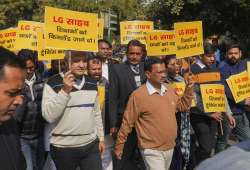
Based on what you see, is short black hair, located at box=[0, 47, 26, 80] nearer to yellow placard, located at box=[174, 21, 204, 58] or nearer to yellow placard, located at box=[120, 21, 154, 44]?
yellow placard, located at box=[174, 21, 204, 58]

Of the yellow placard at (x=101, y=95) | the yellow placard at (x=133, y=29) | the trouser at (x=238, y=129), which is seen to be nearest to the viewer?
the yellow placard at (x=101, y=95)

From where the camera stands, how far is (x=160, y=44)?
8141 mm

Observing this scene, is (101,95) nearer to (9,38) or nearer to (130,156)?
(130,156)

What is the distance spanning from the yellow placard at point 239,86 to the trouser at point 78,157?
260 cm

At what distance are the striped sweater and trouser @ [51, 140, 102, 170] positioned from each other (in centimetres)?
6

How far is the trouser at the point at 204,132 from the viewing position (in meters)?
7.46

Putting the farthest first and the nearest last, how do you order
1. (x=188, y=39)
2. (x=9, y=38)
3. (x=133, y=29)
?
(x=133, y=29) → (x=9, y=38) → (x=188, y=39)

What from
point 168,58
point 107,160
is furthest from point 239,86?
point 107,160

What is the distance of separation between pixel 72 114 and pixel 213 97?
2.58 metres

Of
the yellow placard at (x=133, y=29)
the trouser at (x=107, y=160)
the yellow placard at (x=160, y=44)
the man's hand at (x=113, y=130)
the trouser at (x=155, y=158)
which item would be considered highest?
the yellow placard at (x=133, y=29)

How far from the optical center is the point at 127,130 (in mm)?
5934

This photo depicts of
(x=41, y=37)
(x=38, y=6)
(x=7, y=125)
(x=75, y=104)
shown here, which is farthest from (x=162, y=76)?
(x=38, y=6)

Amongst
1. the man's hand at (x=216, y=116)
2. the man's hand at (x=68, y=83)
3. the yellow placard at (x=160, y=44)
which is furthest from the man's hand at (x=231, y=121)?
the man's hand at (x=68, y=83)

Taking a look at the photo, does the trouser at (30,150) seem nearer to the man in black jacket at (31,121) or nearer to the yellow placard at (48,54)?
the man in black jacket at (31,121)
